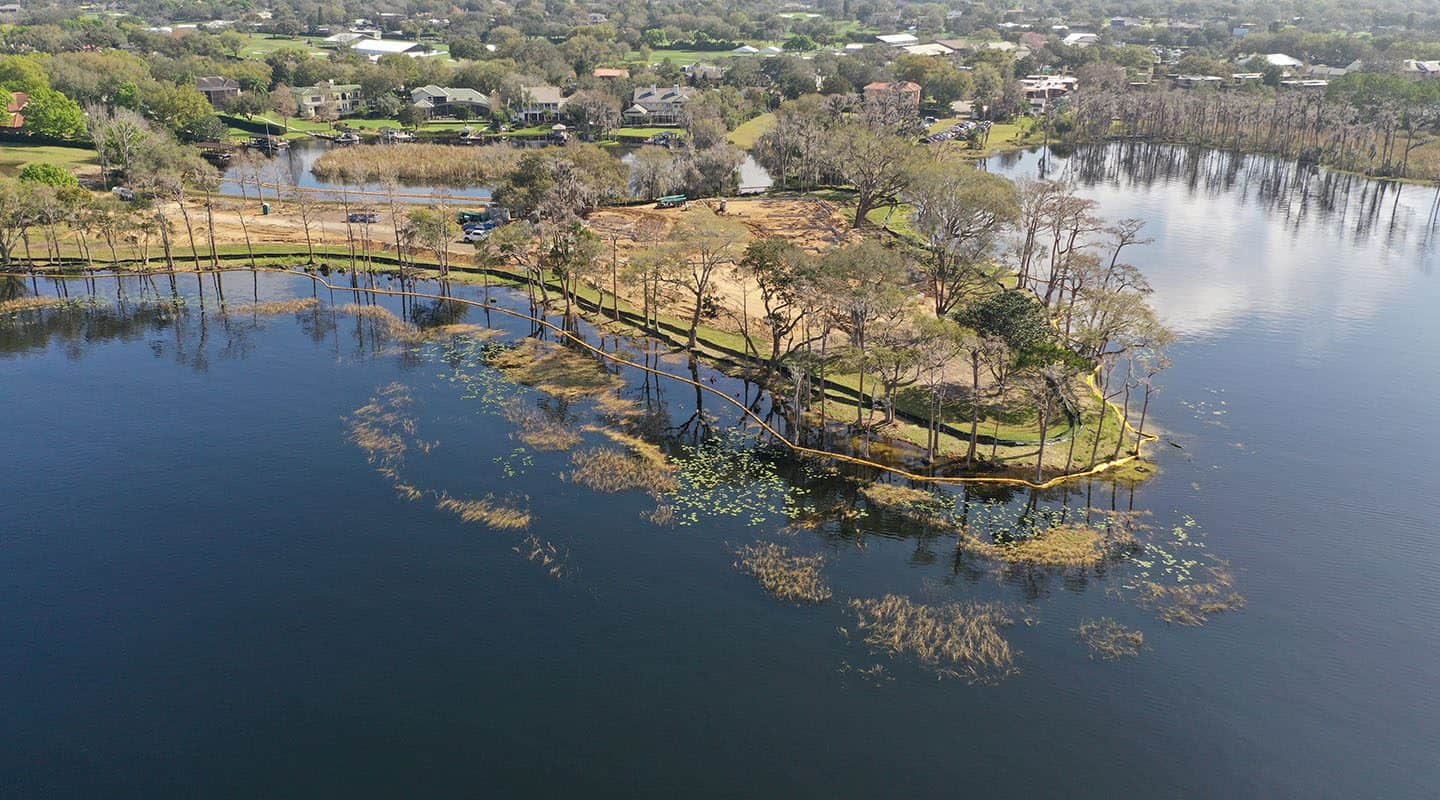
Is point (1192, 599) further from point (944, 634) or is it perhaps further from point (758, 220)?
point (758, 220)

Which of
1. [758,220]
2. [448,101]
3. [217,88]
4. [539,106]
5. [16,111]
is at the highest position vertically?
[217,88]

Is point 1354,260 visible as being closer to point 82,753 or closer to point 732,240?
point 732,240

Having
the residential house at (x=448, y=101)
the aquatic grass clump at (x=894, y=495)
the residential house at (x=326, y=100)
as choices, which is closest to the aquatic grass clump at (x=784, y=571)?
the aquatic grass clump at (x=894, y=495)

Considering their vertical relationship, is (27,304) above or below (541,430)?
above

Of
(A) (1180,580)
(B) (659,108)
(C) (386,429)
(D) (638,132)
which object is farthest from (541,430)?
(B) (659,108)

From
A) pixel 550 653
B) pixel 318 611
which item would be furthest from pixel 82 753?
pixel 550 653

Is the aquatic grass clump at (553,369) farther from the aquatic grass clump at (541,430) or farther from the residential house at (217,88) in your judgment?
the residential house at (217,88)
